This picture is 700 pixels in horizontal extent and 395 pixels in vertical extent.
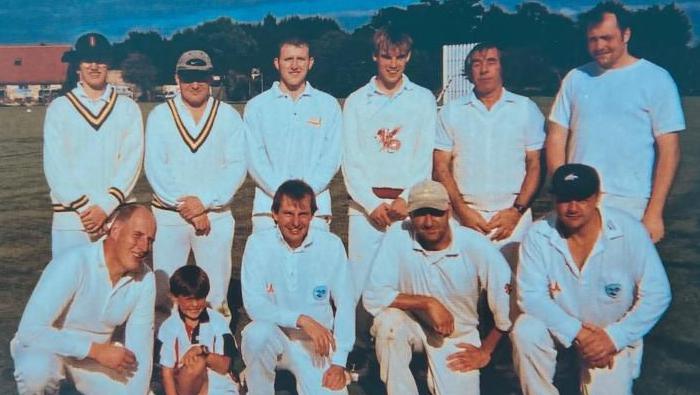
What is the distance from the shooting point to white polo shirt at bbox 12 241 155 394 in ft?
11.0

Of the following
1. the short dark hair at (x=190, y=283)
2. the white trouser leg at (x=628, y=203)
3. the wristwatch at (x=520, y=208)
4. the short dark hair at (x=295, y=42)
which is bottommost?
the short dark hair at (x=190, y=283)

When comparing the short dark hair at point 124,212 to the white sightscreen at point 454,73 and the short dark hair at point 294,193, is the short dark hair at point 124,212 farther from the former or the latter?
the white sightscreen at point 454,73

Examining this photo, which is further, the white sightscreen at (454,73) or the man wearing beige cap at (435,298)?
the white sightscreen at (454,73)

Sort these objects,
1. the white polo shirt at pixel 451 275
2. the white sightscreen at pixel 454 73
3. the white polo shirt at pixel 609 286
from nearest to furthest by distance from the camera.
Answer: the white polo shirt at pixel 609 286 → the white polo shirt at pixel 451 275 → the white sightscreen at pixel 454 73

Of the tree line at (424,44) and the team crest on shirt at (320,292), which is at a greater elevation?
the tree line at (424,44)

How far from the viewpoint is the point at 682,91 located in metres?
3.38

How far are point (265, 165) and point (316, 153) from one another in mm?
210

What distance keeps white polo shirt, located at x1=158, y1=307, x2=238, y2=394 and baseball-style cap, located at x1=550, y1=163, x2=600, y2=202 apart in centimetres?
141

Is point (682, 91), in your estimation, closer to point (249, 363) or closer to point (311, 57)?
point (311, 57)

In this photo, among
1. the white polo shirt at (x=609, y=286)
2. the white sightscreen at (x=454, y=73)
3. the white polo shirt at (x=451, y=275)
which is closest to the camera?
the white polo shirt at (x=609, y=286)

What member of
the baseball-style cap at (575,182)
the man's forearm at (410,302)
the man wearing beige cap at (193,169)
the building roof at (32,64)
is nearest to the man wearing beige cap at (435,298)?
the man's forearm at (410,302)

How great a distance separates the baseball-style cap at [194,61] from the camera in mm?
3576

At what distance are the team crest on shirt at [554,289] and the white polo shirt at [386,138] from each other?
0.64 metres

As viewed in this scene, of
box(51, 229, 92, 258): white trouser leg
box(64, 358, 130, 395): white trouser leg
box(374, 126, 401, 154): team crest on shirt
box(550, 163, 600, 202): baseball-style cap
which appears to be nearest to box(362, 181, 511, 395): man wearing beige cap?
box(374, 126, 401, 154): team crest on shirt
